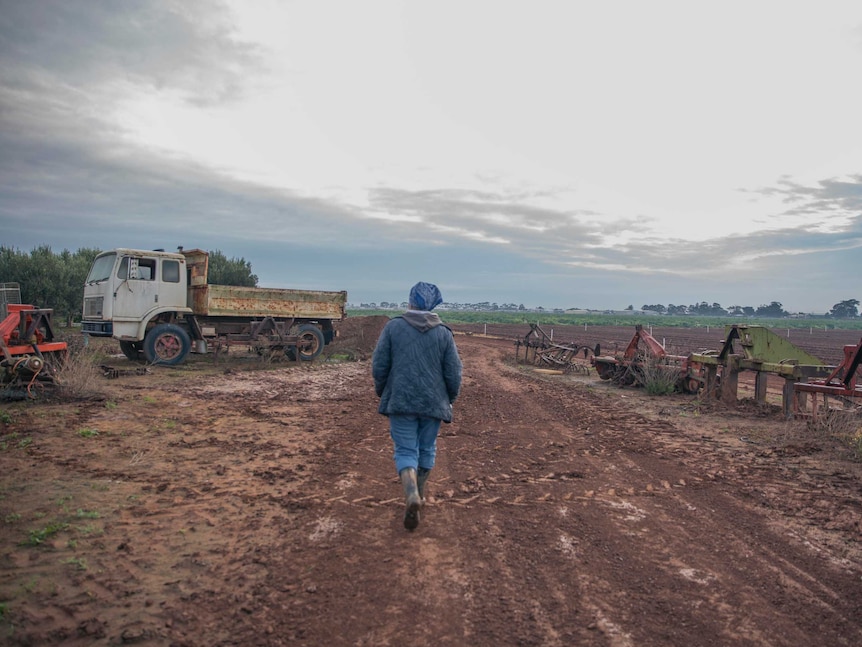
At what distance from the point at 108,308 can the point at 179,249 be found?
9.70ft

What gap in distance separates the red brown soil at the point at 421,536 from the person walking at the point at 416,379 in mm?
559

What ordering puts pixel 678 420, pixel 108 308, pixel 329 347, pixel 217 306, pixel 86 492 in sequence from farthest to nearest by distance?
pixel 329 347
pixel 217 306
pixel 108 308
pixel 678 420
pixel 86 492

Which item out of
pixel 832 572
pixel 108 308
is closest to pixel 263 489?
pixel 832 572

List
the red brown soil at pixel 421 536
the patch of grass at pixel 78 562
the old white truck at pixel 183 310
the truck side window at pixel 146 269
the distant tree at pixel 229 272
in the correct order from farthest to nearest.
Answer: the distant tree at pixel 229 272 → the truck side window at pixel 146 269 → the old white truck at pixel 183 310 → the patch of grass at pixel 78 562 → the red brown soil at pixel 421 536

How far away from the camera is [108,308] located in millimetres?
14711

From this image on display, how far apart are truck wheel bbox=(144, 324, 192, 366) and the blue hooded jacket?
1220cm

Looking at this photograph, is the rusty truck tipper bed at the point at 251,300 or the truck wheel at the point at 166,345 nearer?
the truck wheel at the point at 166,345

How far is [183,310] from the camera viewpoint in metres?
15.9

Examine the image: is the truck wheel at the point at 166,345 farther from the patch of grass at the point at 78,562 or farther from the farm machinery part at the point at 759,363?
the farm machinery part at the point at 759,363

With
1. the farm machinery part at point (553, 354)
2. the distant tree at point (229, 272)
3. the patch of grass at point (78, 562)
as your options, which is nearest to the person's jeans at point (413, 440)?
the patch of grass at point (78, 562)

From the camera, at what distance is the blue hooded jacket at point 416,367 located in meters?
4.84

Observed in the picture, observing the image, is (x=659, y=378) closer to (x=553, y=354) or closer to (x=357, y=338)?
(x=553, y=354)

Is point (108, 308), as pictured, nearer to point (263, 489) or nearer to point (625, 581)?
point (263, 489)

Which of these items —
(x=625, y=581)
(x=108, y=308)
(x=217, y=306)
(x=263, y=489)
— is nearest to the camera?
(x=625, y=581)
